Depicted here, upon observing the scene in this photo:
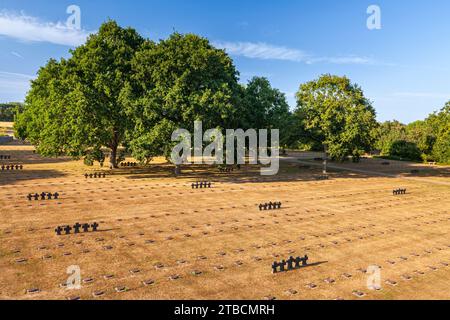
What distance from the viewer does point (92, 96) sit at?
4444 centimetres

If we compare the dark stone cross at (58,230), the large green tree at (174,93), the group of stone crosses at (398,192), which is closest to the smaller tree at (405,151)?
the group of stone crosses at (398,192)

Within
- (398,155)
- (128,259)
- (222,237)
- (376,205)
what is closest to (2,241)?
(128,259)

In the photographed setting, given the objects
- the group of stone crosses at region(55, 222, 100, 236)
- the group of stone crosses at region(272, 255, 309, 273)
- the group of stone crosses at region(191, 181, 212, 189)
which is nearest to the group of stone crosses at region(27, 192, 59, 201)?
the group of stone crosses at region(55, 222, 100, 236)

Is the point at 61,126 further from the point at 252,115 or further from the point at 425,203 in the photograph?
the point at 425,203

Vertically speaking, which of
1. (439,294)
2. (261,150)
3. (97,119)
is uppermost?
(97,119)

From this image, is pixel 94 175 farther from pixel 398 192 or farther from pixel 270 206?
pixel 398 192

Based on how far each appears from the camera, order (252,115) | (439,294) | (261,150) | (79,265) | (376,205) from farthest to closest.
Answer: (261,150) < (252,115) < (376,205) < (79,265) < (439,294)

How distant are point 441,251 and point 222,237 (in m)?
14.3

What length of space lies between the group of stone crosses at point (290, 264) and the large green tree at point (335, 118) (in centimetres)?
3953

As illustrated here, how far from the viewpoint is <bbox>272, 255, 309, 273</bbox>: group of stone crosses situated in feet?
58.3

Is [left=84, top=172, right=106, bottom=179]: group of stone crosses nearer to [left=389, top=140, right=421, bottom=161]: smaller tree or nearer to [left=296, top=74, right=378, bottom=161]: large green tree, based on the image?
[left=296, top=74, right=378, bottom=161]: large green tree

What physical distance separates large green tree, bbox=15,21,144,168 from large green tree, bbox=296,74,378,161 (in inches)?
1211

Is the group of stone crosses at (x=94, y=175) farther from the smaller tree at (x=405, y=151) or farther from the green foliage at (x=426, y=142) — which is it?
the smaller tree at (x=405, y=151)

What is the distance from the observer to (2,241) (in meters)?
20.8
